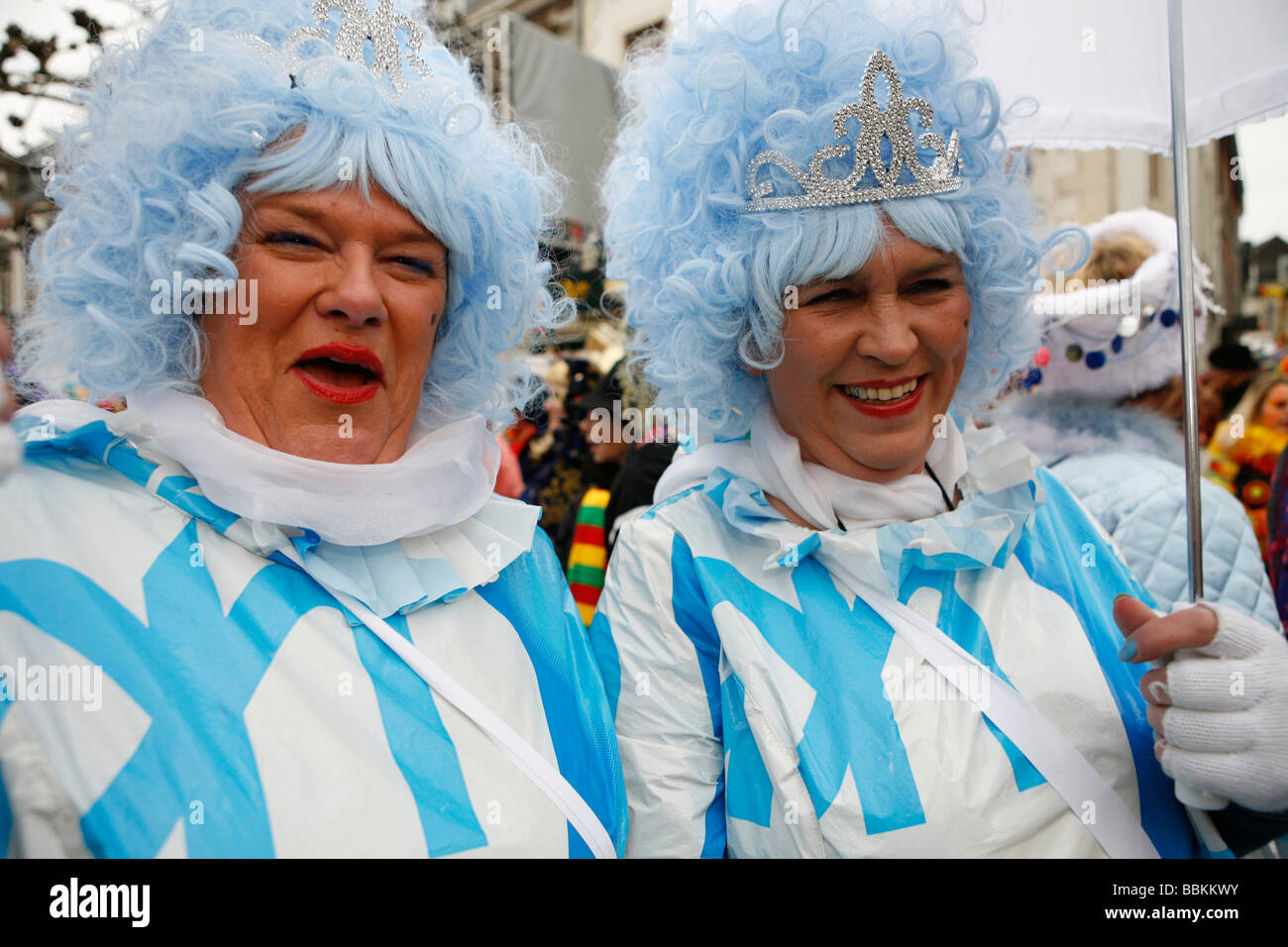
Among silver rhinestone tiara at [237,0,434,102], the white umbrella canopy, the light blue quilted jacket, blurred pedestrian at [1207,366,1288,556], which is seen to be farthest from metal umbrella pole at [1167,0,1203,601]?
blurred pedestrian at [1207,366,1288,556]

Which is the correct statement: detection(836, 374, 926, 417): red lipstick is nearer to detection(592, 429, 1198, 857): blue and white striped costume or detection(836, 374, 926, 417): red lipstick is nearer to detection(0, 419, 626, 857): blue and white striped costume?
detection(592, 429, 1198, 857): blue and white striped costume

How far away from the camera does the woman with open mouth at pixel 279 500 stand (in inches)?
43.5

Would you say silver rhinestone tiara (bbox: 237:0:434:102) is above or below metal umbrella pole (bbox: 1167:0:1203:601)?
above

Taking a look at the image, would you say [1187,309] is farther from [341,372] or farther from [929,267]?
[341,372]

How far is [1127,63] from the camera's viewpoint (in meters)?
1.89

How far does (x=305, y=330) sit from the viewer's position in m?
1.33

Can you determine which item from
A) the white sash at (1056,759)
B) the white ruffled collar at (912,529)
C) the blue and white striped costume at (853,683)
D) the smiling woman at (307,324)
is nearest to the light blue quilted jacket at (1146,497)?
the white ruffled collar at (912,529)

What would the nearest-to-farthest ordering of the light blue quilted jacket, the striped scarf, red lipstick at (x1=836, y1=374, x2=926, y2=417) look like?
red lipstick at (x1=836, y1=374, x2=926, y2=417), the light blue quilted jacket, the striped scarf

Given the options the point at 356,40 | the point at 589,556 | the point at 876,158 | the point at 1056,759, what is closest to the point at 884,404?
the point at 876,158

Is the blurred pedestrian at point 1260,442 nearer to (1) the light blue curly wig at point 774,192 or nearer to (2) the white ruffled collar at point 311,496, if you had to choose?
(1) the light blue curly wig at point 774,192

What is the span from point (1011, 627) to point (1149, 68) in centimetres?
134

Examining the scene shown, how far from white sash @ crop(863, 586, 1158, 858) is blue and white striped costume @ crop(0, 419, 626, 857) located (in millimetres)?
588

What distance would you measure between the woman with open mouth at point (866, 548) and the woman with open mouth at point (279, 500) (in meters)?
0.23

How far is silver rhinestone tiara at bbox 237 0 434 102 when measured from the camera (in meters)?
1.39
